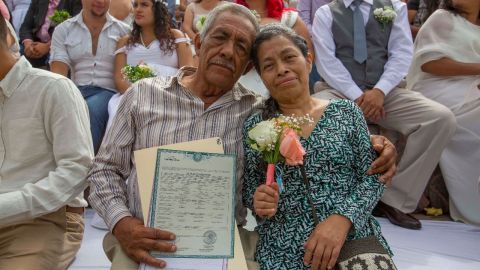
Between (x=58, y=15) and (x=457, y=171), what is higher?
(x=58, y=15)

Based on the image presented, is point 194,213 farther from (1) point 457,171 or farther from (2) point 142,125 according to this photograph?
(1) point 457,171

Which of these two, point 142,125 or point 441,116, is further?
point 441,116

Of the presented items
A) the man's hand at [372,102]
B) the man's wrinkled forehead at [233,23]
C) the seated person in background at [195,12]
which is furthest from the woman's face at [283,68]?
the seated person in background at [195,12]

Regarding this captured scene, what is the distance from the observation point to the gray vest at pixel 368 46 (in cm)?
427

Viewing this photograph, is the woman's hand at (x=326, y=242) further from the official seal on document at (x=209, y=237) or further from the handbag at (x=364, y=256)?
the official seal on document at (x=209, y=237)

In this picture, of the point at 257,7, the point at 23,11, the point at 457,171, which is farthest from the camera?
the point at 23,11

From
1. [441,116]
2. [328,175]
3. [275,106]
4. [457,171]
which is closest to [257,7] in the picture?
[441,116]

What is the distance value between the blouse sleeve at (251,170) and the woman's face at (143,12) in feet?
9.80

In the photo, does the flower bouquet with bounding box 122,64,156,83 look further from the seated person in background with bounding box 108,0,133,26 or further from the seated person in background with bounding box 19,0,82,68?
the seated person in background with bounding box 19,0,82,68

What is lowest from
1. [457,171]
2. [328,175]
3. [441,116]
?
[457,171]

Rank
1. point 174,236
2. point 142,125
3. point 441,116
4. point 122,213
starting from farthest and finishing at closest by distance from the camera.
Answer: point 441,116 → point 142,125 → point 122,213 → point 174,236

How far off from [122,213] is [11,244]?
0.52 metres

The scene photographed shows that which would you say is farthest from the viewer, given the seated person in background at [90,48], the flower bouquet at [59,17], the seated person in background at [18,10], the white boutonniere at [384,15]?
the seated person in background at [18,10]

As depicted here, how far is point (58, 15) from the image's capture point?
5.41 metres
